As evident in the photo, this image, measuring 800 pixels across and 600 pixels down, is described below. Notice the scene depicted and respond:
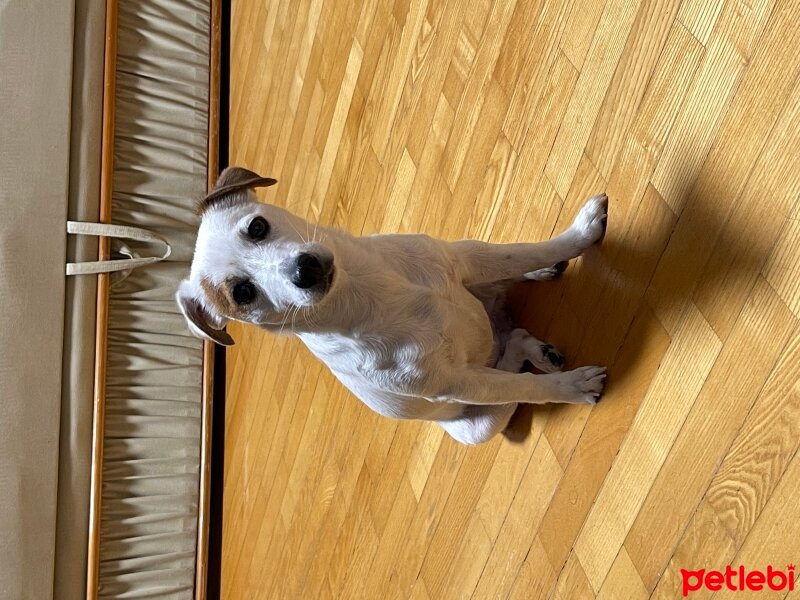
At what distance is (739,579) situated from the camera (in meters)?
1.30

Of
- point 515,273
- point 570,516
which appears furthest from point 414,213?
point 570,516

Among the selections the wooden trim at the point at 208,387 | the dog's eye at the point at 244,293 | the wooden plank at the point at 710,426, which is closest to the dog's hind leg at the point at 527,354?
the wooden plank at the point at 710,426

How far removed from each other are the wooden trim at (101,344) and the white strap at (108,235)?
4 cm

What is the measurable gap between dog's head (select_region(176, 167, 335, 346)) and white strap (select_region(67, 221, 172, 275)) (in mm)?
1662

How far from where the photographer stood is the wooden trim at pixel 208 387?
10.6 feet

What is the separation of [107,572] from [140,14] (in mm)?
2724

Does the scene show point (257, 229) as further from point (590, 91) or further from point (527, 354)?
point (590, 91)

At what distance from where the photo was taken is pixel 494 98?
208 cm

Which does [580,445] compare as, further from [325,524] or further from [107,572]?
[107,572]

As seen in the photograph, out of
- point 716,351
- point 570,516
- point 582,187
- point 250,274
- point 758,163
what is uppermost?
point 758,163

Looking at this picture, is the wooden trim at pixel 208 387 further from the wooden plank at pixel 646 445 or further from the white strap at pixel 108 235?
the wooden plank at pixel 646 445

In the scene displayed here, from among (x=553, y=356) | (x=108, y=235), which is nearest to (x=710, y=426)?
(x=553, y=356)

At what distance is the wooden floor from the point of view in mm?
1334

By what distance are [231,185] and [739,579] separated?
4.44 ft
